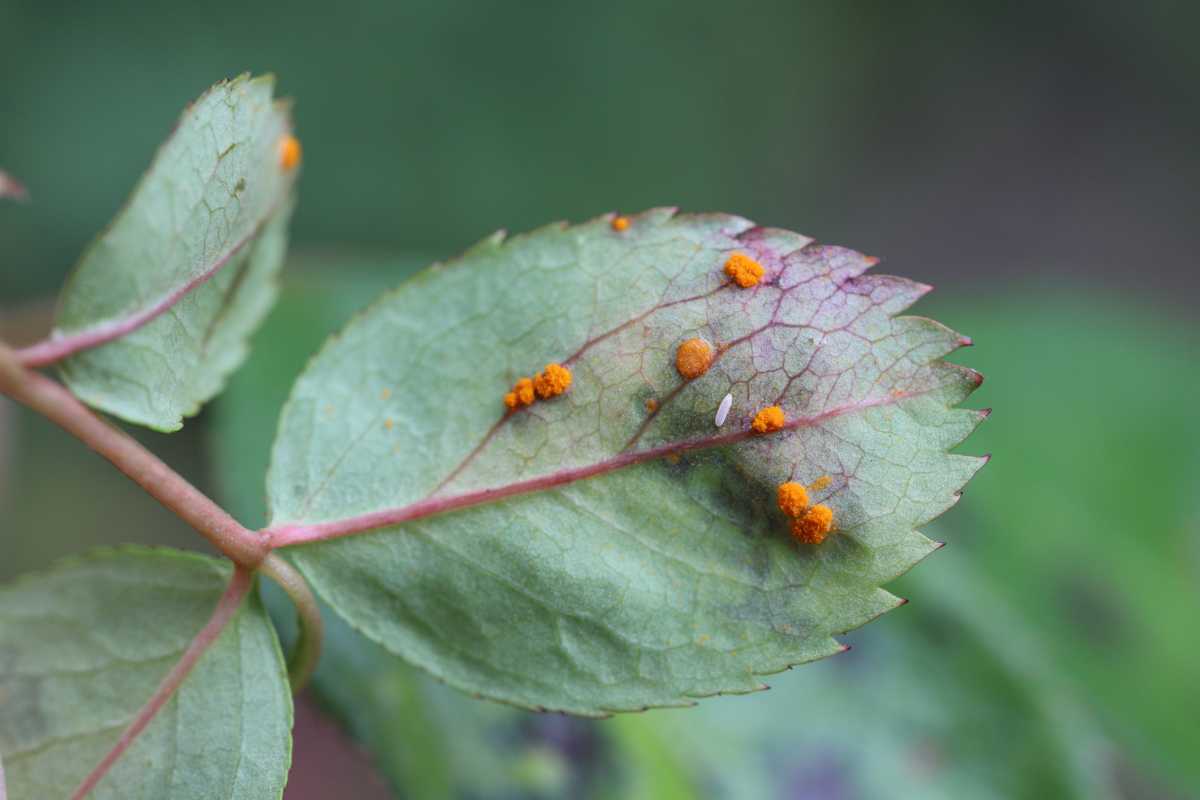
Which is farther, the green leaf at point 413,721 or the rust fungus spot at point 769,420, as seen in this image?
the green leaf at point 413,721

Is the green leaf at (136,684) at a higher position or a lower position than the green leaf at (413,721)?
higher

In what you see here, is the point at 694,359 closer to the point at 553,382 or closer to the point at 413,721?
the point at 553,382

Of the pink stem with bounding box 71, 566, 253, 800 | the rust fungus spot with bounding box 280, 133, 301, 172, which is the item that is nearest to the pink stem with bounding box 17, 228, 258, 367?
the rust fungus spot with bounding box 280, 133, 301, 172

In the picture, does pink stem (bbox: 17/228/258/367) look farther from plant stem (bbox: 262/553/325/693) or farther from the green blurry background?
the green blurry background

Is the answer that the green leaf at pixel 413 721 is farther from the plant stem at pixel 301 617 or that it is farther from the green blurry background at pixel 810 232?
the plant stem at pixel 301 617

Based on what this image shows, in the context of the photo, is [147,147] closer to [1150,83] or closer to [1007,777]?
[1007,777]

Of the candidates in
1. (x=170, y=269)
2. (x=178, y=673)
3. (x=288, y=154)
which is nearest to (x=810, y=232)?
(x=288, y=154)

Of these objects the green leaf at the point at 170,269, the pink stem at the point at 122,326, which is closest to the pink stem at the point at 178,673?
the green leaf at the point at 170,269
